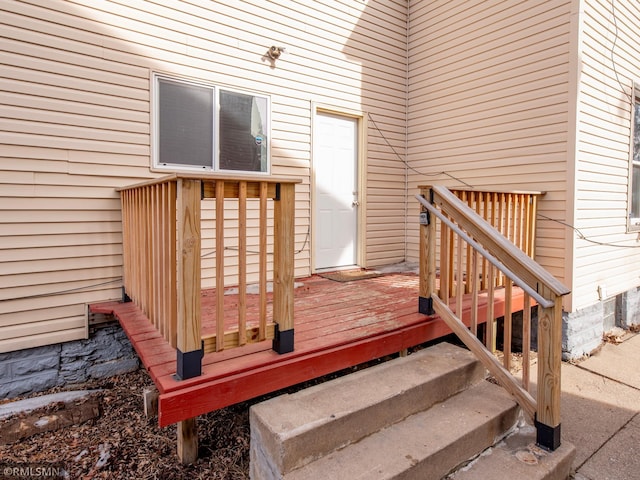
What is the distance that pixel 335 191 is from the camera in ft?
16.3

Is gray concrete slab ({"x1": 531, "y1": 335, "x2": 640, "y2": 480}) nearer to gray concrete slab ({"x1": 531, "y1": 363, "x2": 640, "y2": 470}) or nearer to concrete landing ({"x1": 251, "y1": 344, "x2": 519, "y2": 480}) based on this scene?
gray concrete slab ({"x1": 531, "y1": 363, "x2": 640, "y2": 470})

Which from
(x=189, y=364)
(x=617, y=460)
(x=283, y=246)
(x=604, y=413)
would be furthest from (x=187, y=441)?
(x=604, y=413)

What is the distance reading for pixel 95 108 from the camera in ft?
10.9

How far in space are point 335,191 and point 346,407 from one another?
325 cm

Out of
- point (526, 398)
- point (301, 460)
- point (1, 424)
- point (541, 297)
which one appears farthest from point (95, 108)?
point (526, 398)

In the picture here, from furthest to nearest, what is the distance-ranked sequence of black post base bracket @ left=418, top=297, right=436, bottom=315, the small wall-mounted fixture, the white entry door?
the white entry door, the small wall-mounted fixture, black post base bracket @ left=418, top=297, right=436, bottom=315

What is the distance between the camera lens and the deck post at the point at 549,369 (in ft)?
6.90

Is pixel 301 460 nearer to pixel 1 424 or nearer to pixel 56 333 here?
pixel 1 424

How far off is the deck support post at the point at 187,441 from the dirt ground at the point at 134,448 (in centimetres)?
4

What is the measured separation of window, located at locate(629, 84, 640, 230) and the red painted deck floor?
7.30 ft

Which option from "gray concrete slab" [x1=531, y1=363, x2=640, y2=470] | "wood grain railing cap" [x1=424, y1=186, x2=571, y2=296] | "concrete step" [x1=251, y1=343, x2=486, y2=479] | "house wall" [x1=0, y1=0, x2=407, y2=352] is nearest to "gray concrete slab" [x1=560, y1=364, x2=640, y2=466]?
"gray concrete slab" [x1=531, y1=363, x2=640, y2=470]

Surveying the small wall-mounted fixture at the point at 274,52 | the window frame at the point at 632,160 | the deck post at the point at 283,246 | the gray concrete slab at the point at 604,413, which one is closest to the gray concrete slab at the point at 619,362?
the gray concrete slab at the point at 604,413

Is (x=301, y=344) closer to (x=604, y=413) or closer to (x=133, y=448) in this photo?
(x=133, y=448)

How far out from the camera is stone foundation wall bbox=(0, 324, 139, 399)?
9.97ft
